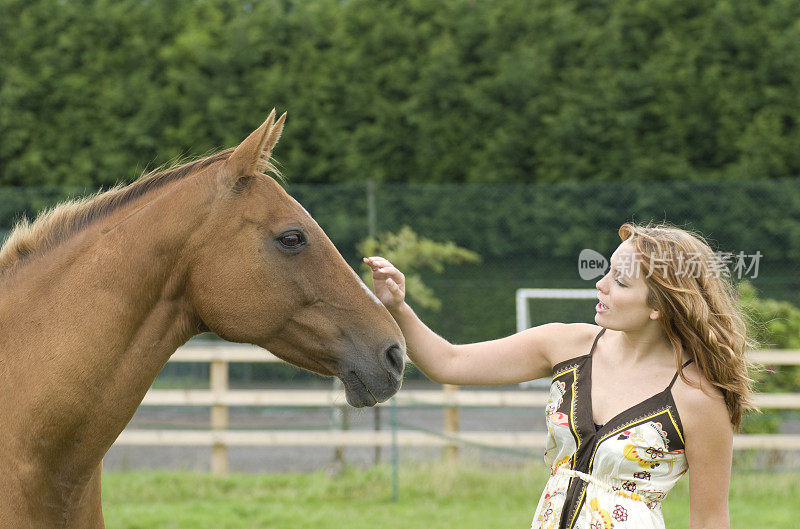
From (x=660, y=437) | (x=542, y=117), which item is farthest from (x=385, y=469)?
(x=542, y=117)

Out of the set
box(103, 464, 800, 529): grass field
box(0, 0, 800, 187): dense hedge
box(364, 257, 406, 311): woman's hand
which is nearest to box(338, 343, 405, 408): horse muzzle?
box(364, 257, 406, 311): woman's hand

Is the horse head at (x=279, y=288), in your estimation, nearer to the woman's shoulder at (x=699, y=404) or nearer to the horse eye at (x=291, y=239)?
the horse eye at (x=291, y=239)

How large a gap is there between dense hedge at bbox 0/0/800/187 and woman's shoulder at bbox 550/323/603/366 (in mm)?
8154

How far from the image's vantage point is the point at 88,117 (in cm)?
1095

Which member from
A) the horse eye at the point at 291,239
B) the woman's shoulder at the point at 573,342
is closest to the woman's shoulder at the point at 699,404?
the woman's shoulder at the point at 573,342

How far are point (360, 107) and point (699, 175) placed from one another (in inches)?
181

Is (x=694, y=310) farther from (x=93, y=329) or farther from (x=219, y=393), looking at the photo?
(x=219, y=393)

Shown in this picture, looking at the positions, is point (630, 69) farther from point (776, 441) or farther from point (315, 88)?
point (776, 441)

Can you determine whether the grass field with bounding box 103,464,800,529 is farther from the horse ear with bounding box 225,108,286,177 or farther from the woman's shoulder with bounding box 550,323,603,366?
the horse ear with bounding box 225,108,286,177

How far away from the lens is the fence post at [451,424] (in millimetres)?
5996

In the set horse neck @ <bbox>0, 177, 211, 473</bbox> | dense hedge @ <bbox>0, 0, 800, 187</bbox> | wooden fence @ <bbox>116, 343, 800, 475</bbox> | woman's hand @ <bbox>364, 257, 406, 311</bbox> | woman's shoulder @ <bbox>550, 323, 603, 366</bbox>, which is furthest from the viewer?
dense hedge @ <bbox>0, 0, 800, 187</bbox>

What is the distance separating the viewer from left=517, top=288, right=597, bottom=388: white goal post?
6.07 metres

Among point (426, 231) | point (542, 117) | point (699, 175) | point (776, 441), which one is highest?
point (542, 117)

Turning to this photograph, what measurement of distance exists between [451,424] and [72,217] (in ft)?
14.7
